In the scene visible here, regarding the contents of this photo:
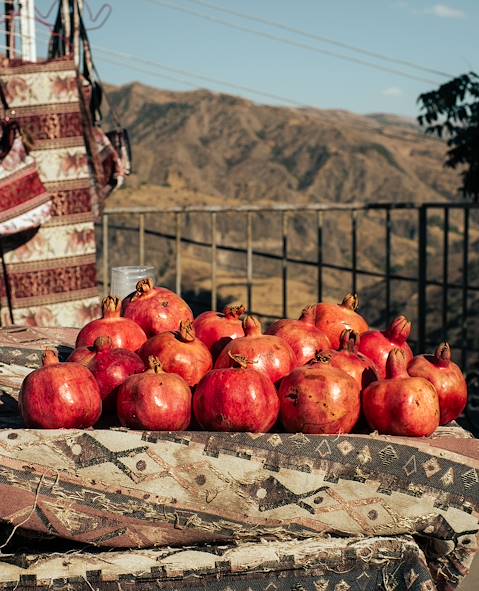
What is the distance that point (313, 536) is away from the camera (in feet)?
5.51

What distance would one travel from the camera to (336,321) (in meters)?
2.18

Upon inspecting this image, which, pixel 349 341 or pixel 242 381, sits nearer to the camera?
pixel 242 381

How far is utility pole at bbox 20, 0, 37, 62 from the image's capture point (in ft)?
17.1

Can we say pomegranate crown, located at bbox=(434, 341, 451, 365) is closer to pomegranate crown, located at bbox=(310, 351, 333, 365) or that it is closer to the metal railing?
pomegranate crown, located at bbox=(310, 351, 333, 365)

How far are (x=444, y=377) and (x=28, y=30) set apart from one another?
13.6 ft

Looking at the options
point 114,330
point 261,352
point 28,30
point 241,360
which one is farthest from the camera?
point 28,30

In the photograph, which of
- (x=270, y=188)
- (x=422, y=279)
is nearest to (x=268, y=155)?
(x=270, y=188)

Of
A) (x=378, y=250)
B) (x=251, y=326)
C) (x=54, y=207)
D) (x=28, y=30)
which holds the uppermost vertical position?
(x=28, y=30)

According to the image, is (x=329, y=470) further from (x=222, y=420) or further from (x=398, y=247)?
(x=398, y=247)

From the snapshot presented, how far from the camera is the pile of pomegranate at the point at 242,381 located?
5.78ft

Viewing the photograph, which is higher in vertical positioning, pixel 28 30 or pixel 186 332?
pixel 28 30

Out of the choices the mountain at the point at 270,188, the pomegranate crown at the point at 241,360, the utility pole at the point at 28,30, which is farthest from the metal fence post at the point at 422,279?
the mountain at the point at 270,188

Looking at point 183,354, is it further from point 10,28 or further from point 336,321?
point 10,28

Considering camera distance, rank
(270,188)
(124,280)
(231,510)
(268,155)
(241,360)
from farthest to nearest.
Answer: (268,155) → (270,188) → (124,280) → (241,360) → (231,510)
